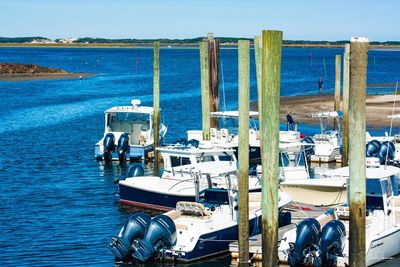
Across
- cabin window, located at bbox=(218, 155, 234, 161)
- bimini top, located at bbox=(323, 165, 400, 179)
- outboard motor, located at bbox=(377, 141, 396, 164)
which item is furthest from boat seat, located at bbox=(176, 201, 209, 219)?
outboard motor, located at bbox=(377, 141, 396, 164)

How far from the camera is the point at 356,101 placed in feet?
60.0

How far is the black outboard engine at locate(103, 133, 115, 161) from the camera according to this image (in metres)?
39.6

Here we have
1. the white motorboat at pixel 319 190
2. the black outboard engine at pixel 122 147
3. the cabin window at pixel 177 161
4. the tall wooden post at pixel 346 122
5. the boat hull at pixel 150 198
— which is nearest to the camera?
the white motorboat at pixel 319 190

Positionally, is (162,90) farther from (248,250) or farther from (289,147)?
(248,250)

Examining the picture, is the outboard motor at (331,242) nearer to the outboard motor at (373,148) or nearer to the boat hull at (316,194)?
the boat hull at (316,194)

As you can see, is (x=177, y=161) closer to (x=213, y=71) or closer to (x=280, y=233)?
(x=280, y=233)

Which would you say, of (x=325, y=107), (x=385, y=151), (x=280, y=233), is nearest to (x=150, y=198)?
(x=280, y=233)

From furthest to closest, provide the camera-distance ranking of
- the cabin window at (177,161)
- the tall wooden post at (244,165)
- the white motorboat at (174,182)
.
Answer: the cabin window at (177,161) → the white motorboat at (174,182) → the tall wooden post at (244,165)

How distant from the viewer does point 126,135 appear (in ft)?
129

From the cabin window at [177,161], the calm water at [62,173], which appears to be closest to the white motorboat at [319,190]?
the cabin window at [177,161]

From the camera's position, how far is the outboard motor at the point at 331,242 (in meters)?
A: 21.0

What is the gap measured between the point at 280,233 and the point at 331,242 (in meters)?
2.53

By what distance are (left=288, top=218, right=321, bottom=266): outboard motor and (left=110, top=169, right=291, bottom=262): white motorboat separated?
7.61ft

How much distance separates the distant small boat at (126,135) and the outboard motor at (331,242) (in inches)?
752
